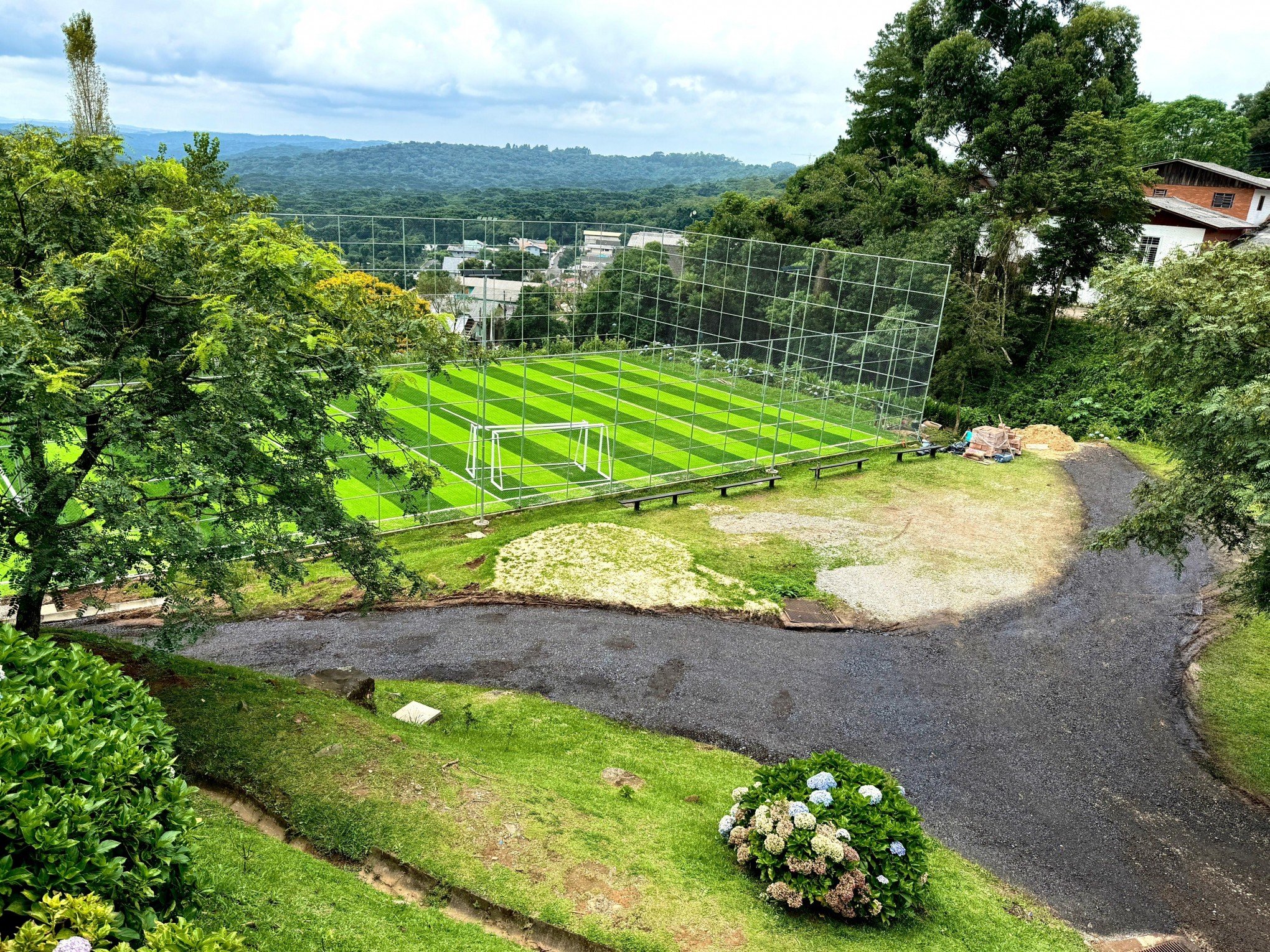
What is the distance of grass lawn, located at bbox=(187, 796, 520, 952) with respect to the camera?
19.4 ft

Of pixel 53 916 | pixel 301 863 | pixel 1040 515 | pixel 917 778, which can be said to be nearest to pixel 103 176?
pixel 301 863

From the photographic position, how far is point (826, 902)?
330 inches

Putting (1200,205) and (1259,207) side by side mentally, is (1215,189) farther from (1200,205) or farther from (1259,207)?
(1259,207)

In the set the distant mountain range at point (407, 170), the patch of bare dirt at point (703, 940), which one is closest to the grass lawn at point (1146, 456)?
the patch of bare dirt at point (703, 940)

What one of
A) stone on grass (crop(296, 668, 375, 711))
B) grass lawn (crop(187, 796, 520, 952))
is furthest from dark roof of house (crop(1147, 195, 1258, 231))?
grass lawn (crop(187, 796, 520, 952))

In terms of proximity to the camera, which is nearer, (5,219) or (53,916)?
(53,916)

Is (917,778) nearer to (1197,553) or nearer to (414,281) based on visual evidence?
(1197,553)

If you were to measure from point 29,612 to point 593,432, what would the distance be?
20.9 metres

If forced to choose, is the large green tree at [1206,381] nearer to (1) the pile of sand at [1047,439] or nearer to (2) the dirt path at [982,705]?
(2) the dirt path at [982,705]

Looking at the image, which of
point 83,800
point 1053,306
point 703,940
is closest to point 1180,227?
point 1053,306

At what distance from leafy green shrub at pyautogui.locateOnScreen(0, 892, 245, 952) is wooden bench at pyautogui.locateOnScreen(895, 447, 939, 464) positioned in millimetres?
→ 27454

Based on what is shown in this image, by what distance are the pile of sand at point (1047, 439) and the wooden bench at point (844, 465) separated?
756cm

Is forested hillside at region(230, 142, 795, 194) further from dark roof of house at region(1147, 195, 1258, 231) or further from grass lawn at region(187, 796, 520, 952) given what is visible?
grass lawn at region(187, 796, 520, 952)

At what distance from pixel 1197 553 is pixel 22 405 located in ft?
83.4
